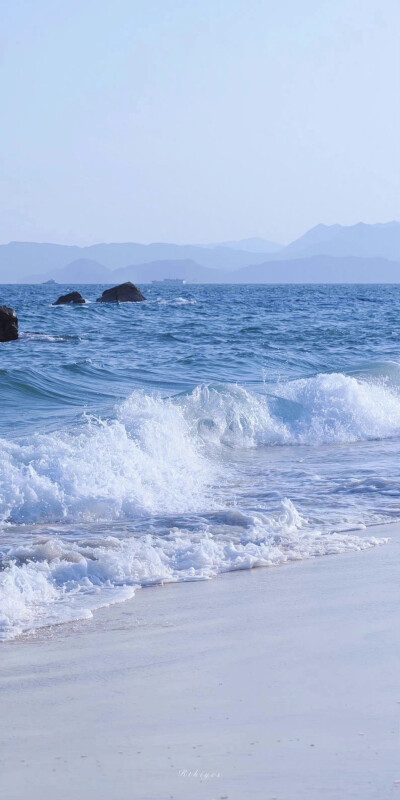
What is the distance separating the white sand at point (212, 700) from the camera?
2.50 m

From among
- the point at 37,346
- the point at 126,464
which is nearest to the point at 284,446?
the point at 126,464

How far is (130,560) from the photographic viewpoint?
17.4ft

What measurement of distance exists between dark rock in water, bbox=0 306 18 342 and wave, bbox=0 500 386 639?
17.1 metres

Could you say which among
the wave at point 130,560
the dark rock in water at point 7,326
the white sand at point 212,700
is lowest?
the wave at point 130,560

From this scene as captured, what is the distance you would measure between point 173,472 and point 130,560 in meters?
3.03

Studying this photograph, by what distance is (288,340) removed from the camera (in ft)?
79.9

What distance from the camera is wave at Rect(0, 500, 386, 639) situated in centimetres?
449

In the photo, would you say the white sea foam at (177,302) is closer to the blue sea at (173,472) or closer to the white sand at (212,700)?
the blue sea at (173,472)

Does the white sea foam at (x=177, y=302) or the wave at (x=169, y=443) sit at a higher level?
the white sea foam at (x=177, y=302)

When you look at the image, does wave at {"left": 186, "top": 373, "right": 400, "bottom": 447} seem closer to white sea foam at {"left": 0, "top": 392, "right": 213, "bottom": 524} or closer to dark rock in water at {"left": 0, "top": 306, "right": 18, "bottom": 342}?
white sea foam at {"left": 0, "top": 392, "right": 213, "bottom": 524}

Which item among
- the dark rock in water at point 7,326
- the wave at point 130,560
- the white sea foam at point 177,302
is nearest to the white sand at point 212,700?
the wave at point 130,560

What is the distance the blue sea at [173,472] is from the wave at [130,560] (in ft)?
0.04

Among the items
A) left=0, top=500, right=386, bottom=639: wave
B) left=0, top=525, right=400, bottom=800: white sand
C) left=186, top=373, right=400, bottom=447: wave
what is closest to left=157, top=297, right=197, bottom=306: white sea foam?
left=186, top=373, right=400, bottom=447: wave

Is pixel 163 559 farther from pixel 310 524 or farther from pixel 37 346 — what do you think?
pixel 37 346
